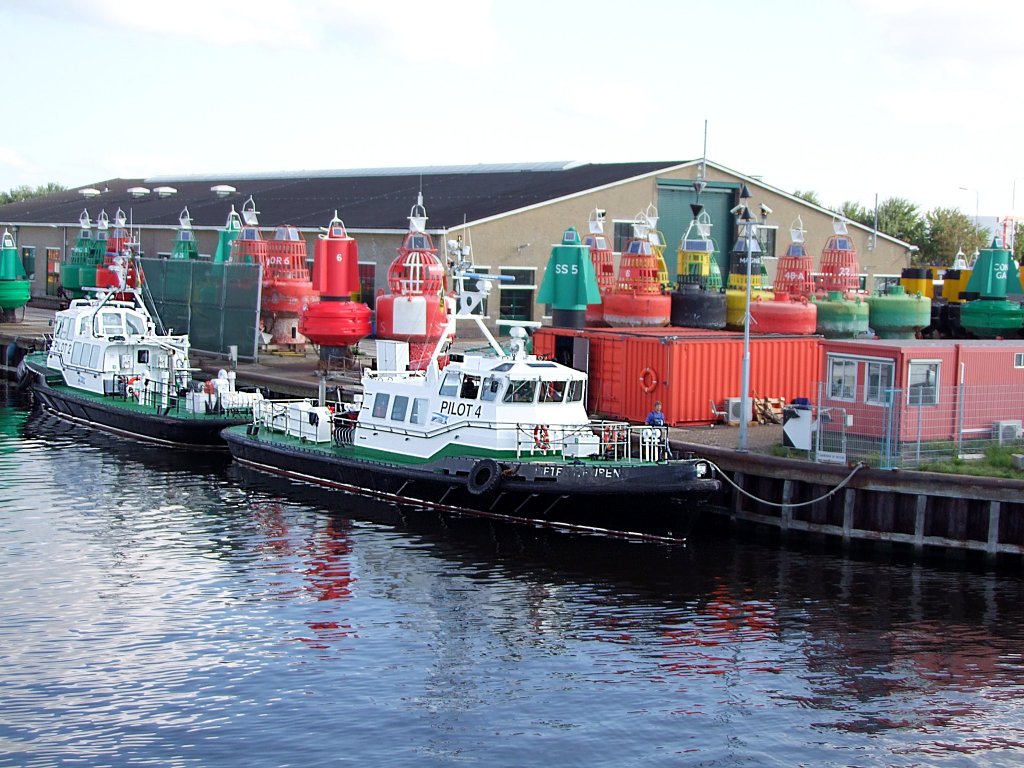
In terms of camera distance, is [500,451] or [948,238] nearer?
[500,451]

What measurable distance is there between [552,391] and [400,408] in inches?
158

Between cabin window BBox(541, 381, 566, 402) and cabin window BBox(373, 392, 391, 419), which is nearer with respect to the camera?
cabin window BBox(541, 381, 566, 402)

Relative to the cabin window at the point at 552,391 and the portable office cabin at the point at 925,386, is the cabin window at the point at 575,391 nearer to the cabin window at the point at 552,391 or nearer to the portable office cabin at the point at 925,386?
the cabin window at the point at 552,391

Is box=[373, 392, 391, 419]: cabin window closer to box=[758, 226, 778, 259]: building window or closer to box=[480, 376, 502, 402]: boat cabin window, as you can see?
box=[480, 376, 502, 402]: boat cabin window

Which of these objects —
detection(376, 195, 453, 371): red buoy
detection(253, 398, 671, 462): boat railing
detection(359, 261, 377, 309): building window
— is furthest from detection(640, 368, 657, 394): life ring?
detection(359, 261, 377, 309): building window

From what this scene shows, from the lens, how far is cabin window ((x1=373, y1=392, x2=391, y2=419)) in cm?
3119

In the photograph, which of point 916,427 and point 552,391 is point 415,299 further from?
point 916,427

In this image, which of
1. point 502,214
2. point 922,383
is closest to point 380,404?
point 922,383

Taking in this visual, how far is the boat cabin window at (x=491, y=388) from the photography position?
28703 millimetres

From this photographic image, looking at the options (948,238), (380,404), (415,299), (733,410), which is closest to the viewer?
(380,404)

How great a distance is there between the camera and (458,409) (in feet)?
96.2

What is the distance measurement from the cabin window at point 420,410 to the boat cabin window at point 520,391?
231 centimetres

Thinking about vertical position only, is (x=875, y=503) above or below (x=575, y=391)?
below

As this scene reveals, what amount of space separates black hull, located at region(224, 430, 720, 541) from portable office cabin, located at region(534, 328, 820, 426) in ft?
21.8
